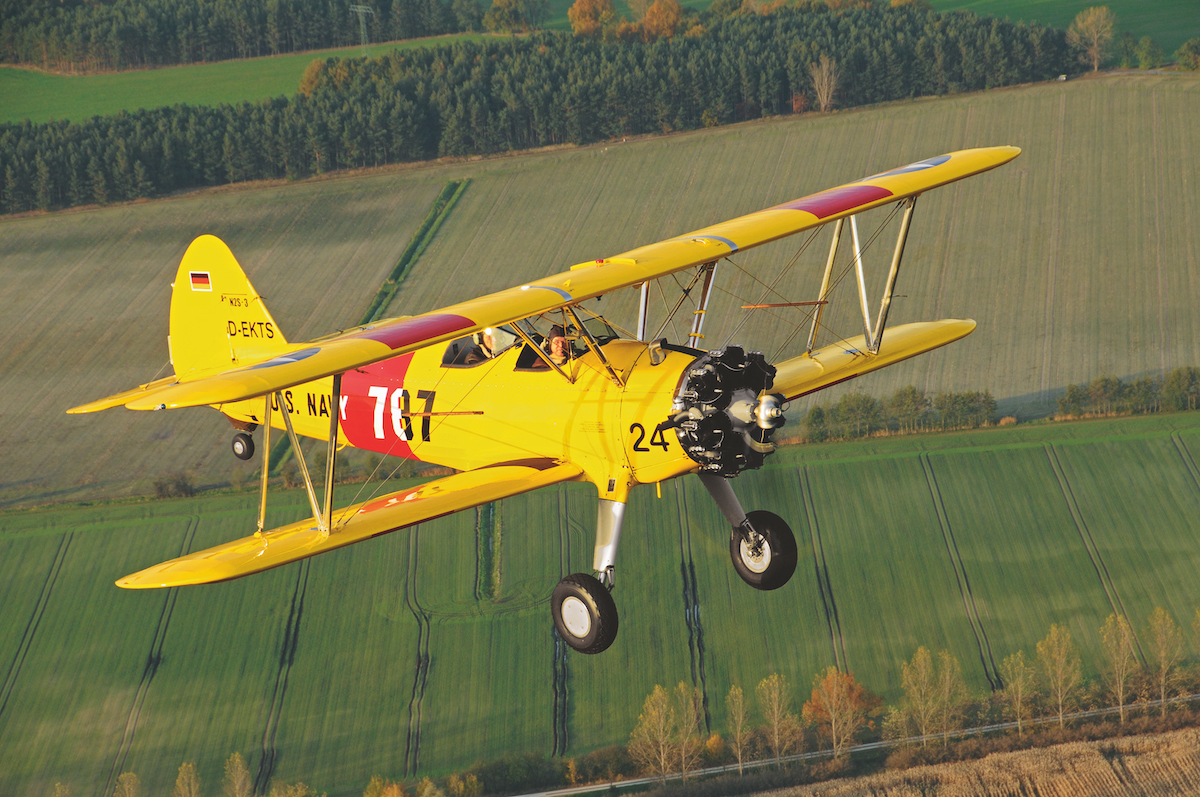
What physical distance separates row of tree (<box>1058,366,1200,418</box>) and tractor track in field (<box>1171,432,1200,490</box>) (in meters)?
2.18

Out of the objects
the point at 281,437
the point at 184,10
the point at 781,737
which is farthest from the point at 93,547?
the point at 184,10

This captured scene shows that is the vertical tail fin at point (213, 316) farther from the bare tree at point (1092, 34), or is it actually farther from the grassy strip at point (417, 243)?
the bare tree at point (1092, 34)

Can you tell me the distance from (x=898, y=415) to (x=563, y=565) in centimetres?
1700

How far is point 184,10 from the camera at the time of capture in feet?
366

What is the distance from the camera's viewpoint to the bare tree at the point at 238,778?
44.5 meters

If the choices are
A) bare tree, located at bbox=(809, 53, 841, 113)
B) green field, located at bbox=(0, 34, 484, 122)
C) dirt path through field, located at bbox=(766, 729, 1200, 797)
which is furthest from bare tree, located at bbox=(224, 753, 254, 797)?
green field, located at bbox=(0, 34, 484, 122)

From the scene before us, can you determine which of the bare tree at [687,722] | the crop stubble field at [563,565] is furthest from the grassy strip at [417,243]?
the bare tree at [687,722]

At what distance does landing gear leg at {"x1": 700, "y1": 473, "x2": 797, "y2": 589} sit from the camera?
54.0ft

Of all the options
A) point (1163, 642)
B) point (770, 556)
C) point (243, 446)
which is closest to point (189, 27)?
point (1163, 642)

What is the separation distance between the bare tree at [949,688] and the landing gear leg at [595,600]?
32837mm

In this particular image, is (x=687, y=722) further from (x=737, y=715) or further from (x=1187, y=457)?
(x=1187, y=457)

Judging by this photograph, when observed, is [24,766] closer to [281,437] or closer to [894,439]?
[281,437]

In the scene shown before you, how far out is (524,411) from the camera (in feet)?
56.2

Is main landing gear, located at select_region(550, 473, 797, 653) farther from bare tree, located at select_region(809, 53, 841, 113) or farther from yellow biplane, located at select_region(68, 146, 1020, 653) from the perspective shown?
bare tree, located at select_region(809, 53, 841, 113)
